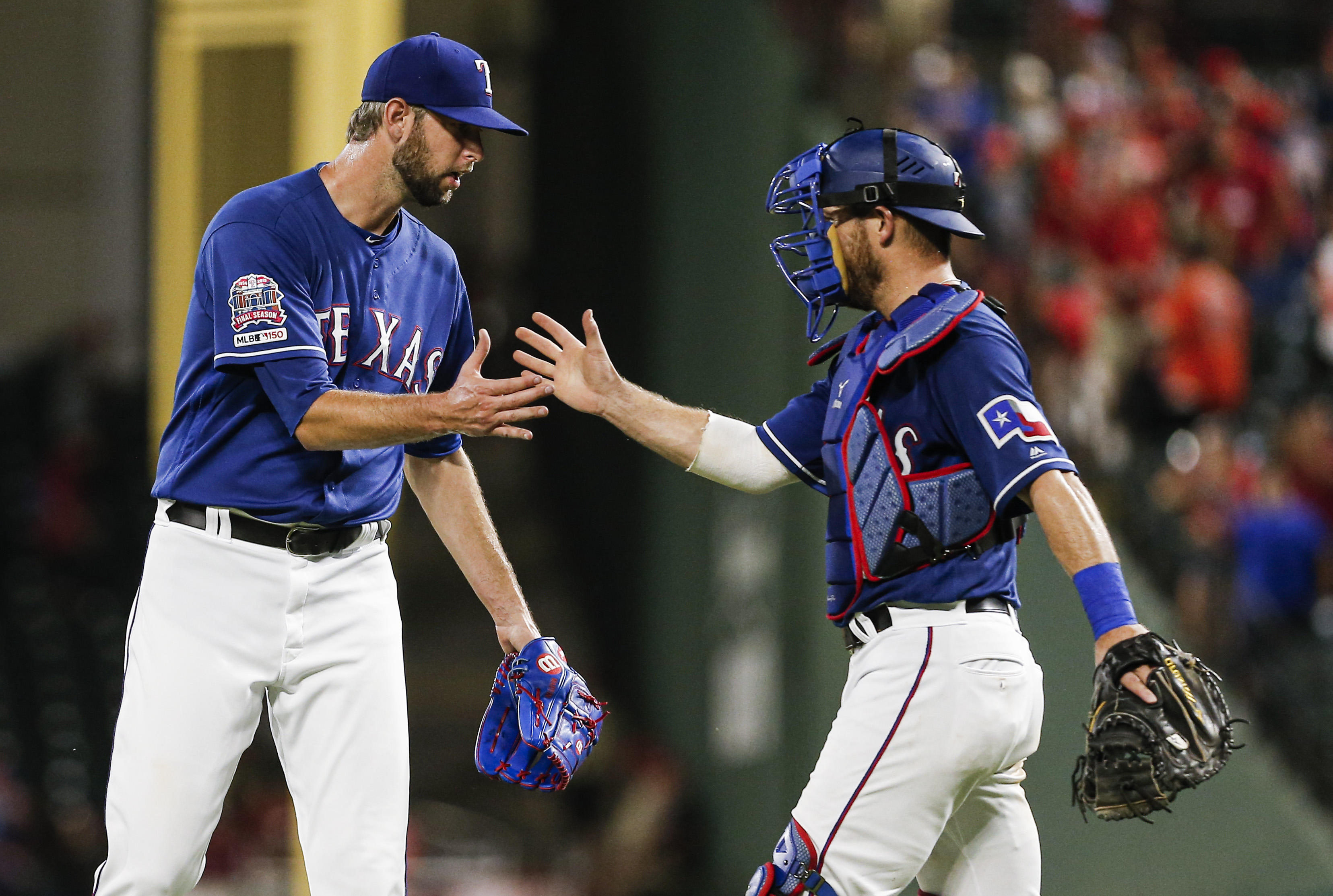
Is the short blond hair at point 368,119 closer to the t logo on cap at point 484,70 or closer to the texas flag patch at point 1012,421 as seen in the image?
the t logo on cap at point 484,70

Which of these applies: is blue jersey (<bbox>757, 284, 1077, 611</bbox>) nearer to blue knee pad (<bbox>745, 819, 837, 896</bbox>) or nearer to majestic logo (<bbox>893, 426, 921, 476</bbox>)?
majestic logo (<bbox>893, 426, 921, 476</bbox>)

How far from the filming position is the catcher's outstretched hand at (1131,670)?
262cm

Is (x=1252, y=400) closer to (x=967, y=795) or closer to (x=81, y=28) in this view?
(x=967, y=795)

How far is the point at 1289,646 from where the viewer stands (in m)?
6.96

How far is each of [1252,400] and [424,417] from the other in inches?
250

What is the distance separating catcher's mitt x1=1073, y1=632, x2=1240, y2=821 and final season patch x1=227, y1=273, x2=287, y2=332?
5.65 ft

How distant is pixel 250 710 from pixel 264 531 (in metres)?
0.37

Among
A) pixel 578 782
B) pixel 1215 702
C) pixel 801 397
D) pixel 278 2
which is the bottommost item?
pixel 578 782

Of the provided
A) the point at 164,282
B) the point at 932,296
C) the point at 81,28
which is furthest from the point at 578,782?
the point at 81,28

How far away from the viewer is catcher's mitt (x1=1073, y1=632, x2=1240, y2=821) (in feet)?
8.63

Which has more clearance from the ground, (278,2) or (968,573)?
(278,2)

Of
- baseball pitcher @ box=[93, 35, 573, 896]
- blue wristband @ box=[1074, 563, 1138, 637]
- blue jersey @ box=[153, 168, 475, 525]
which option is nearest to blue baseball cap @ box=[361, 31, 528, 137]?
baseball pitcher @ box=[93, 35, 573, 896]

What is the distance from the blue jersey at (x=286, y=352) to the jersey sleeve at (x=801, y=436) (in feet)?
2.73

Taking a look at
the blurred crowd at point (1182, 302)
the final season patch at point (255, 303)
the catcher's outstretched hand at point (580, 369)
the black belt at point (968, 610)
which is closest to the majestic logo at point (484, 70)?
the catcher's outstretched hand at point (580, 369)
